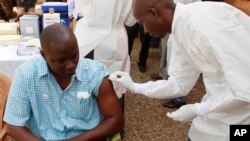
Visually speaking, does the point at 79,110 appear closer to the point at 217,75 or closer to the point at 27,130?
the point at 27,130

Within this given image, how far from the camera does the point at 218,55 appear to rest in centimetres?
120

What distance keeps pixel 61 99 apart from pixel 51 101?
0.05 m

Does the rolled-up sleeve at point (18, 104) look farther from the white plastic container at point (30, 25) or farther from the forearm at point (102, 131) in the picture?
the white plastic container at point (30, 25)

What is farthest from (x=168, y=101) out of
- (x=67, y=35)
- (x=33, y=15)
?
(x=67, y=35)

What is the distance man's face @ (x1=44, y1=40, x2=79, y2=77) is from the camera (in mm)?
1485

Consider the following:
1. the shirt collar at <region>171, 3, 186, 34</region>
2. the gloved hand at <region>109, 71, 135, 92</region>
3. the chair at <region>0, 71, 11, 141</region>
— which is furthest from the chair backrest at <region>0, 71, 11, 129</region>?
the shirt collar at <region>171, 3, 186, 34</region>

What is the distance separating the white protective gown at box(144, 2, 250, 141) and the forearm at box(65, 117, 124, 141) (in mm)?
422

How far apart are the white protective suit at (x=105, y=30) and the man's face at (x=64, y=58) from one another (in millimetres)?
956

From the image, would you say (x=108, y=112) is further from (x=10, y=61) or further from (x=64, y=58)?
(x=10, y=61)

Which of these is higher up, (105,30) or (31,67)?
(31,67)

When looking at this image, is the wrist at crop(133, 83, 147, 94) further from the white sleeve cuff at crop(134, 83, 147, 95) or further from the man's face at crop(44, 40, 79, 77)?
the man's face at crop(44, 40, 79, 77)

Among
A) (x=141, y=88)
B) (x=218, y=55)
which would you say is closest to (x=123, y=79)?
(x=141, y=88)

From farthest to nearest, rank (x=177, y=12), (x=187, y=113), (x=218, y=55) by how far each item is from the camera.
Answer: (x=187, y=113), (x=177, y=12), (x=218, y=55)

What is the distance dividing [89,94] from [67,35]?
312 millimetres
